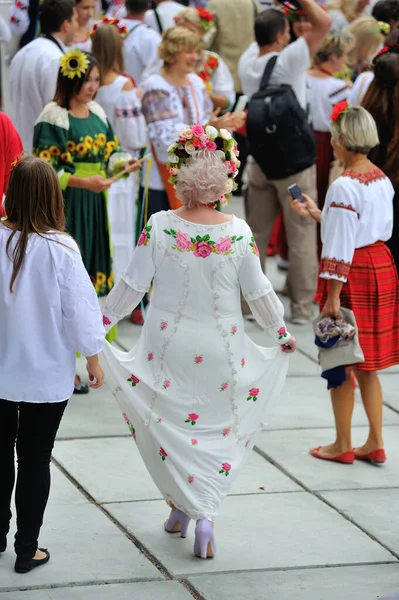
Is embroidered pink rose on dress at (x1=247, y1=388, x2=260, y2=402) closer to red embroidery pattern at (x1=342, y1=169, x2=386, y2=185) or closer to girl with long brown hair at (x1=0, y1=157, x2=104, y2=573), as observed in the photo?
girl with long brown hair at (x1=0, y1=157, x2=104, y2=573)

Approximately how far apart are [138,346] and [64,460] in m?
1.18

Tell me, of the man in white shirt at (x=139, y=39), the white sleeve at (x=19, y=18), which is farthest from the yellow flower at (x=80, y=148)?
the white sleeve at (x=19, y=18)

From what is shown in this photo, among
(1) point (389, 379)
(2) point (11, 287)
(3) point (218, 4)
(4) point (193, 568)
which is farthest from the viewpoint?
(3) point (218, 4)

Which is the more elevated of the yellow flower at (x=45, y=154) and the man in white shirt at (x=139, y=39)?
the man in white shirt at (x=139, y=39)

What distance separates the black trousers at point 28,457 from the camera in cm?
419

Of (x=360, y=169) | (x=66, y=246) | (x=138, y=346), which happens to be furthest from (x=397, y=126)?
(x=66, y=246)

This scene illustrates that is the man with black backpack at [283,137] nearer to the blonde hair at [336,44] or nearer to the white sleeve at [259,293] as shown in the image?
the blonde hair at [336,44]

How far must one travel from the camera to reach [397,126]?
603 centimetres

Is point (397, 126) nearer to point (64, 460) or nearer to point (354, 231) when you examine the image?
point (354, 231)

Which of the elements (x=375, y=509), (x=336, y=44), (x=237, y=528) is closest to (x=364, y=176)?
(x=375, y=509)

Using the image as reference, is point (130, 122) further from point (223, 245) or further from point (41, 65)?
point (223, 245)

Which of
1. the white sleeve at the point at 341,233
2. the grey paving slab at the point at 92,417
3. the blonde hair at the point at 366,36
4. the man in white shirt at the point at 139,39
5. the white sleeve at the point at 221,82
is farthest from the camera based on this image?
the white sleeve at the point at 221,82

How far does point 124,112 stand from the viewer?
7672 mm

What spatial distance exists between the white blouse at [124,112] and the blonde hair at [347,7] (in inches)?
194
